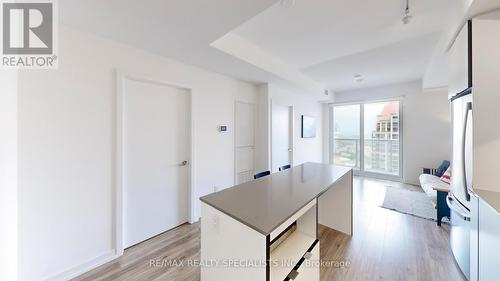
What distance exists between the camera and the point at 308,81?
15.0 feet

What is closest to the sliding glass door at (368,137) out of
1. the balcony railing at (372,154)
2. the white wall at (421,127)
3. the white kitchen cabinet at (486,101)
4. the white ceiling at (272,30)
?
the balcony railing at (372,154)

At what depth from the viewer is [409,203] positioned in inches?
146

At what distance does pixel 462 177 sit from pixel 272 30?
2487 millimetres

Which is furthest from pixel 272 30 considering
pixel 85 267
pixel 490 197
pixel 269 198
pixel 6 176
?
pixel 85 267

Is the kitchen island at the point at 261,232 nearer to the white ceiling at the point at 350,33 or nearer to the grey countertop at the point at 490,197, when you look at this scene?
A: the grey countertop at the point at 490,197

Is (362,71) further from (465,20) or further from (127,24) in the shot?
(127,24)

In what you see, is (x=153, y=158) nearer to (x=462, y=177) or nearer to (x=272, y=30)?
(x=272, y=30)

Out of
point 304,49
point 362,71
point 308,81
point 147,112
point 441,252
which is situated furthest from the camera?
point 308,81

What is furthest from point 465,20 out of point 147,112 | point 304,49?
point 147,112

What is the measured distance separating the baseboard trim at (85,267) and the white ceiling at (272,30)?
2362mm

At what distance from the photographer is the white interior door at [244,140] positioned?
148 inches

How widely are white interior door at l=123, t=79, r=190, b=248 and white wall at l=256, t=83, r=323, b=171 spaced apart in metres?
1.62

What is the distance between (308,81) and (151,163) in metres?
3.78

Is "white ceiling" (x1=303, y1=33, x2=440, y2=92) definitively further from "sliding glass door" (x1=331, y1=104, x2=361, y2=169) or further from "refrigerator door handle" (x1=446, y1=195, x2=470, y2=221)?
"refrigerator door handle" (x1=446, y1=195, x2=470, y2=221)
